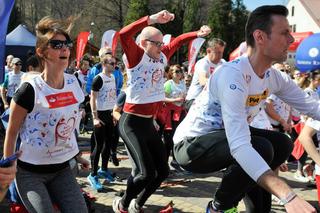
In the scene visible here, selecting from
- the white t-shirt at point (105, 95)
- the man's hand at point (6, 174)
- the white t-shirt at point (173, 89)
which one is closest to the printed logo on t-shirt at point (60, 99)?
the man's hand at point (6, 174)

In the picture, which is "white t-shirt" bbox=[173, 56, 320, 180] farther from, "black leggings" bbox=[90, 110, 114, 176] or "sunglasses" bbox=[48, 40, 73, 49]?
"black leggings" bbox=[90, 110, 114, 176]

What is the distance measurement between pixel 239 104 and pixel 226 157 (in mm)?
558

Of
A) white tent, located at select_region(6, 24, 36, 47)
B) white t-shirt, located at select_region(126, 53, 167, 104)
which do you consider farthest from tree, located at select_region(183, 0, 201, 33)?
white t-shirt, located at select_region(126, 53, 167, 104)

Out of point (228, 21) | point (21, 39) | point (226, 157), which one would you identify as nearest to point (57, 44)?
point (226, 157)

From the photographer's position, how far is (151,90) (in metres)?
4.85

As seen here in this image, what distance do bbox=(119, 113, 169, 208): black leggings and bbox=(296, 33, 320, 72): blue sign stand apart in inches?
102

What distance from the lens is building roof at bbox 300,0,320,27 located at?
63.1 metres

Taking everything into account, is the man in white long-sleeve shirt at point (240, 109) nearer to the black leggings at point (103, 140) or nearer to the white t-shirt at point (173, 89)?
the black leggings at point (103, 140)

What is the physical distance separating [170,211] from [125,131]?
103 cm

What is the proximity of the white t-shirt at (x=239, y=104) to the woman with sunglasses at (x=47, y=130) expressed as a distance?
0.84m

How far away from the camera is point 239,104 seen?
239 centimetres

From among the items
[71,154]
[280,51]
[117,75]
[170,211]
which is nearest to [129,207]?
[170,211]

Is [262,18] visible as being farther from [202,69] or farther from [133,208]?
[202,69]

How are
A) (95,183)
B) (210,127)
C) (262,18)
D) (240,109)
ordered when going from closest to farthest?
1. (240,109)
2. (262,18)
3. (210,127)
4. (95,183)
